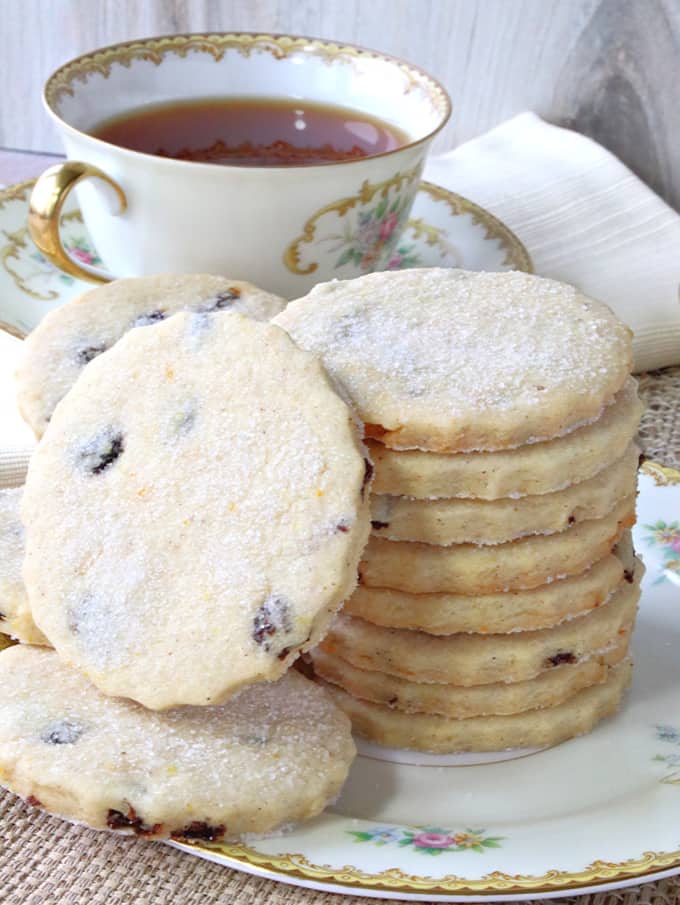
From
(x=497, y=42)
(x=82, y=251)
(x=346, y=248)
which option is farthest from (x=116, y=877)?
(x=497, y=42)

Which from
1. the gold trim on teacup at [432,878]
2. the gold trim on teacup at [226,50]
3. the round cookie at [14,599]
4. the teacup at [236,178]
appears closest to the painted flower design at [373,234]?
the teacup at [236,178]

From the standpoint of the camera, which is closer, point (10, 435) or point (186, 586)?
point (186, 586)

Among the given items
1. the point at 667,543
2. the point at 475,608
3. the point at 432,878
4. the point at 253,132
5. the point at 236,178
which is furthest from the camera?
the point at 253,132

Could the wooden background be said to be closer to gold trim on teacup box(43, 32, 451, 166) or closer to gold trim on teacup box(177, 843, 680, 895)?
gold trim on teacup box(43, 32, 451, 166)

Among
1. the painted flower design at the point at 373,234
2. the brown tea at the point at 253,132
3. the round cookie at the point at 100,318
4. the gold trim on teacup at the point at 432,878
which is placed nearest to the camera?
the gold trim on teacup at the point at 432,878

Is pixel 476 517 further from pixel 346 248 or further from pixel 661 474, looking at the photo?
pixel 346 248

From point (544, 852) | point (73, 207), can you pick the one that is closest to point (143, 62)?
point (73, 207)

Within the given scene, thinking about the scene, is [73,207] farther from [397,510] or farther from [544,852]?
[544,852]

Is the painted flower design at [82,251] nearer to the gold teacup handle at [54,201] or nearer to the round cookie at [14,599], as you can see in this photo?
the gold teacup handle at [54,201]
